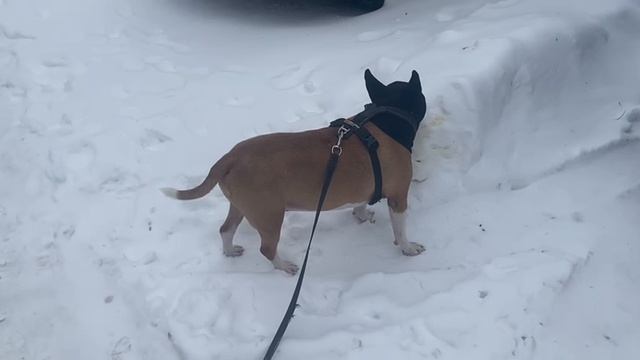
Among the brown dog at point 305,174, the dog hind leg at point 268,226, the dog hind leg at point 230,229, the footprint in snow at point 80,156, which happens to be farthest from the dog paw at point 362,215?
the footprint in snow at point 80,156

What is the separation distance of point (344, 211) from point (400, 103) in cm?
93

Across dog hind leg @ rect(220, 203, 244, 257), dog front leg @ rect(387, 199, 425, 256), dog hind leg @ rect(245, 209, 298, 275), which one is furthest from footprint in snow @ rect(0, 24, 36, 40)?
dog front leg @ rect(387, 199, 425, 256)

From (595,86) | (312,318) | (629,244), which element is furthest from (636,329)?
(595,86)

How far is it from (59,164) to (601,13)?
4821 mm

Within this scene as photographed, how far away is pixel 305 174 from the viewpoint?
3.17 meters

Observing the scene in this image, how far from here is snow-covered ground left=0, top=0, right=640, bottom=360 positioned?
→ 3021 mm

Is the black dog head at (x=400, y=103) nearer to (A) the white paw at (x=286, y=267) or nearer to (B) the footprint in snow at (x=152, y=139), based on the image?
(A) the white paw at (x=286, y=267)

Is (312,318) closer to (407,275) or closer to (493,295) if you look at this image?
(407,275)

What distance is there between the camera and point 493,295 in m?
3.13

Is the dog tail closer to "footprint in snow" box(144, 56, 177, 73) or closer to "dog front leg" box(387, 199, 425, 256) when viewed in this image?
"dog front leg" box(387, 199, 425, 256)

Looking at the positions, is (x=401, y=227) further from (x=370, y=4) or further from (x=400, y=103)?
(x=370, y=4)

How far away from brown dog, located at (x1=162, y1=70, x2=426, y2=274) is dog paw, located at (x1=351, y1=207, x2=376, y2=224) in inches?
10.1

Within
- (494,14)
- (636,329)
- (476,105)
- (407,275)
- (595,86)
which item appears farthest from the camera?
(494,14)

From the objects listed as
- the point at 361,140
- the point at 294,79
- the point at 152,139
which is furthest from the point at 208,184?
the point at 294,79
